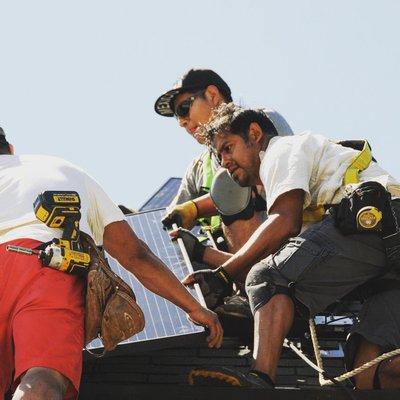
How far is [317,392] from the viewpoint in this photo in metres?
5.16

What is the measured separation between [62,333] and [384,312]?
5.77 feet

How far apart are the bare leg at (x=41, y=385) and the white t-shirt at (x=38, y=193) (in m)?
0.66

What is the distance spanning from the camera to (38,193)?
201 inches

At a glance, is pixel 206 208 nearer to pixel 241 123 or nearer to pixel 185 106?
pixel 185 106

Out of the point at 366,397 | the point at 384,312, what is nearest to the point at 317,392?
the point at 366,397

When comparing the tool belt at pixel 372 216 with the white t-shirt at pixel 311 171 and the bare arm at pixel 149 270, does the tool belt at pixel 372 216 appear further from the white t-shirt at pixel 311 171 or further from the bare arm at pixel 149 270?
the bare arm at pixel 149 270

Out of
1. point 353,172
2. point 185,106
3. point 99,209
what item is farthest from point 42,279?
point 185,106

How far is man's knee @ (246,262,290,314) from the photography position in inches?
221

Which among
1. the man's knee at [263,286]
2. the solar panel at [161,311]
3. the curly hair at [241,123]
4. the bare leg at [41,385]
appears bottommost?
the solar panel at [161,311]

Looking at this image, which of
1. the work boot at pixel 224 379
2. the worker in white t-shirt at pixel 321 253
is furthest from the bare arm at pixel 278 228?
the work boot at pixel 224 379

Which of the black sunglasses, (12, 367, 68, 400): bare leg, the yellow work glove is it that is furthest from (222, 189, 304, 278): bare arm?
the black sunglasses

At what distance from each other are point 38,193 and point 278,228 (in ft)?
4.49

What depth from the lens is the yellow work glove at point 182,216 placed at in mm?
7914

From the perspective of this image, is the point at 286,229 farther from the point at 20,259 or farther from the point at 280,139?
the point at 20,259
